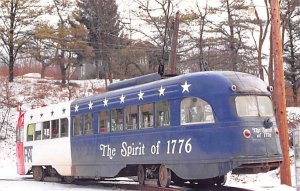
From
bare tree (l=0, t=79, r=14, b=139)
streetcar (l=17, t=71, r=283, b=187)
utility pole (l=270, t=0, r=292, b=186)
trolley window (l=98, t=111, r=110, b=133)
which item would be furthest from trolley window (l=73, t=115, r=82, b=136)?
bare tree (l=0, t=79, r=14, b=139)

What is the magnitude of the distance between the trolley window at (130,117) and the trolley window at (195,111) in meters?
2.10

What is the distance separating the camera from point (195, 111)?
12289 mm

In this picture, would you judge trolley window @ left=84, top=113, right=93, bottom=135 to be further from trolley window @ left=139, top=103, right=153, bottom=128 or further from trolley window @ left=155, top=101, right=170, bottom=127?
trolley window @ left=155, top=101, right=170, bottom=127

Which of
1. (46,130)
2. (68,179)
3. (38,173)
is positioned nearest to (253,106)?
(68,179)

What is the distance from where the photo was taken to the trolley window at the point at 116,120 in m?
14.9

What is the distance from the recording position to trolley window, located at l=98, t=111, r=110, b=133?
15.5m

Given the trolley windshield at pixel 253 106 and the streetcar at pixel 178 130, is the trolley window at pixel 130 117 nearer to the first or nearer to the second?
the streetcar at pixel 178 130

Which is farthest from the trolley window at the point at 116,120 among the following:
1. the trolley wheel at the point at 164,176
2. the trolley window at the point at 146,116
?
the trolley wheel at the point at 164,176

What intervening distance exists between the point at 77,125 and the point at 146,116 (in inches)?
164

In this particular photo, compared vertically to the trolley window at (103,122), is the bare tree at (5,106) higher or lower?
higher

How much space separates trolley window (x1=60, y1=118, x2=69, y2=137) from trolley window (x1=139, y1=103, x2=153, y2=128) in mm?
4760

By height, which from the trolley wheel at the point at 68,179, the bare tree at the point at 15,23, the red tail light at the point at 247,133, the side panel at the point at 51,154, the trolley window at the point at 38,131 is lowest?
the trolley wheel at the point at 68,179

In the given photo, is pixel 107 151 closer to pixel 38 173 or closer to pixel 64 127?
pixel 64 127

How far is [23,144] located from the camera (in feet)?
70.7
